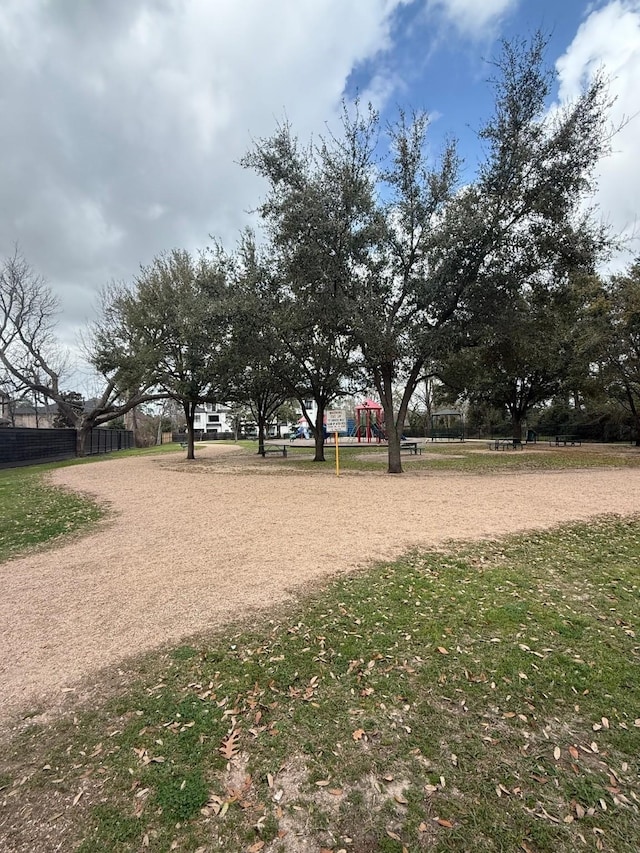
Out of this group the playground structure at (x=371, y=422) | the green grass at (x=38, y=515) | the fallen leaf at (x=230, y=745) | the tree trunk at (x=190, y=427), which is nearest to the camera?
the fallen leaf at (x=230, y=745)

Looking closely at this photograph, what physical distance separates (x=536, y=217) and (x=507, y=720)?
1275cm

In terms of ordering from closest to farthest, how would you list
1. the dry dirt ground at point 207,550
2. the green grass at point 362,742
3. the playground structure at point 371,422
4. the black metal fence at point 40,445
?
the green grass at point 362,742
the dry dirt ground at point 207,550
the black metal fence at point 40,445
the playground structure at point 371,422

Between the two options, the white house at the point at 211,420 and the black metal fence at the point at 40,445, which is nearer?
the black metal fence at the point at 40,445

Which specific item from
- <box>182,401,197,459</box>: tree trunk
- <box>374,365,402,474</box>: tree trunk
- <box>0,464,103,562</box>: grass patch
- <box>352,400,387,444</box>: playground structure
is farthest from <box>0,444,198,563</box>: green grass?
<box>352,400,387,444</box>: playground structure

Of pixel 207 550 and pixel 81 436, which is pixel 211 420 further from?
pixel 207 550

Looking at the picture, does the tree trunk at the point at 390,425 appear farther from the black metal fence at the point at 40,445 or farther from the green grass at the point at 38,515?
the black metal fence at the point at 40,445

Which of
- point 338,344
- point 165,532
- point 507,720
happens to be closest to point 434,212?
Result: point 338,344

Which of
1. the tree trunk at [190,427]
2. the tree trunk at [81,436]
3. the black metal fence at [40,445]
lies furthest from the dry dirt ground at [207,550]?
the tree trunk at [81,436]

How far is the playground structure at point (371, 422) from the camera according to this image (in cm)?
3447

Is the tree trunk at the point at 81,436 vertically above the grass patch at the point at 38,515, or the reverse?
the tree trunk at the point at 81,436

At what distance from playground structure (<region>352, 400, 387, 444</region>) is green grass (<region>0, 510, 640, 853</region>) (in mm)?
30374

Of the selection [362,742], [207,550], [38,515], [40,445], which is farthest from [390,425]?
[40,445]

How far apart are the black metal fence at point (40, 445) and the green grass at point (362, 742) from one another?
18380 millimetres

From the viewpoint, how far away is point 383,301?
12.4m
